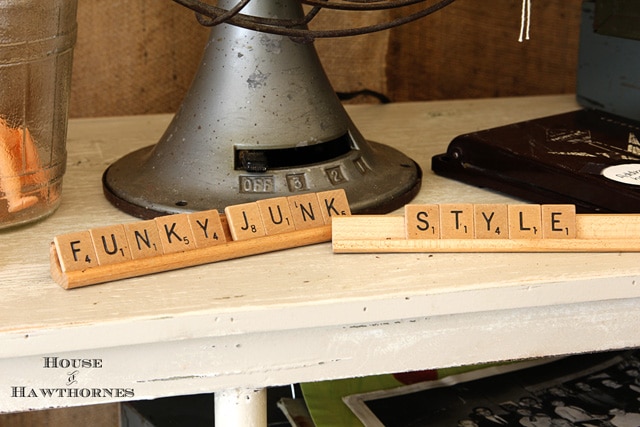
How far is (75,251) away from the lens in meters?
0.66

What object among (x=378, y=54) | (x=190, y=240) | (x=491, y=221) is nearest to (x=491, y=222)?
(x=491, y=221)

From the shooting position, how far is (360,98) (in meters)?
1.36

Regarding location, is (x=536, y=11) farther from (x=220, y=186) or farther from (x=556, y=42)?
(x=220, y=186)

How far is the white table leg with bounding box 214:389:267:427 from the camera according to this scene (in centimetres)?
68

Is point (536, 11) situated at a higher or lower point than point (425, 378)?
higher

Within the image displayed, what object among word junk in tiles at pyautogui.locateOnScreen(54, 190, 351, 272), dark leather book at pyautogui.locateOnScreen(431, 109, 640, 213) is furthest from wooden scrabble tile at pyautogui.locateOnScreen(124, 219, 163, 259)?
dark leather book at pyautogui.locateOnScreen(431, 109, 640, 213)

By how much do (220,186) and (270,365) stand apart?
18 centimetres

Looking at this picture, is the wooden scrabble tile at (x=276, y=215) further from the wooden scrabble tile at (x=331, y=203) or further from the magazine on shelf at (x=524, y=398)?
the magazine on shelf at (x=524, y=398)

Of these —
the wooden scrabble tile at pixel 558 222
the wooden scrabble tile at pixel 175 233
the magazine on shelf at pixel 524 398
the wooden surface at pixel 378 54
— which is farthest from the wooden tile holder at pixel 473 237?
the wooden surface at pixel 378 54

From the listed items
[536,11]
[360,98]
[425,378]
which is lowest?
[425,378]

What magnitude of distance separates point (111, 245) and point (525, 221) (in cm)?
31

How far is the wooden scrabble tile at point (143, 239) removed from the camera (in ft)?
2.23

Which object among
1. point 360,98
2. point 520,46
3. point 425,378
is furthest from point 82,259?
point 520,46

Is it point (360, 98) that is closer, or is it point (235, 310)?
point (235, 310)
